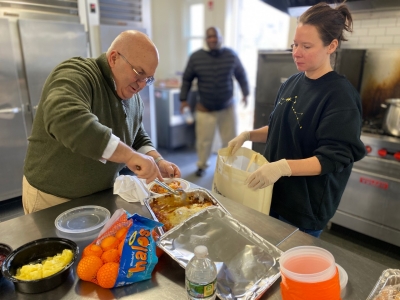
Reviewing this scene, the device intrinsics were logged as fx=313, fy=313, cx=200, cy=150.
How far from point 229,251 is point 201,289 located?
23 cm

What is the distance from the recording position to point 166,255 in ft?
3.45

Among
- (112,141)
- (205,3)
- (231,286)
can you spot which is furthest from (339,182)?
(205,3)

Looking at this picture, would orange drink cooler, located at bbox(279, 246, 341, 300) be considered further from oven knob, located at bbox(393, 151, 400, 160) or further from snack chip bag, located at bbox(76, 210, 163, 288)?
oven knob, located at bbox(393, 151, 400, 160)

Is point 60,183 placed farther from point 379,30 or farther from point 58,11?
point 379,30

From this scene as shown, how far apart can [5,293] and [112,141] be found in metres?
0.53

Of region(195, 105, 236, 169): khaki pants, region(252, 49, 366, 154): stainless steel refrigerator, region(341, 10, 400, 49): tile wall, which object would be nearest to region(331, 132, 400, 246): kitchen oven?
region(252, 49, 366, 154): stainless steel refrigerator

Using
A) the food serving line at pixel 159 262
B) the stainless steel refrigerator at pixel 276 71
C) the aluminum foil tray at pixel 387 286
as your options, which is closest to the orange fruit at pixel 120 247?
the food serving line at pixel 159 262

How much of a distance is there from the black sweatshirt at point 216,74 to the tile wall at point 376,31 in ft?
4.10

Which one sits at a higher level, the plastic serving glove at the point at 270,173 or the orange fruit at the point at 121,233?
the plastic serving glove at the point at 270,173

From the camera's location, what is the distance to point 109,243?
0.95 metres

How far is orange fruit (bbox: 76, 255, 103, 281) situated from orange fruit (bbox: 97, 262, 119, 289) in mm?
18

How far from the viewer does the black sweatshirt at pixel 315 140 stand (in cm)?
120

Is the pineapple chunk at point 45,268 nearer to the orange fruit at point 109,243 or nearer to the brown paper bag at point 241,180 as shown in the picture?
the orange fruit at point 109,243

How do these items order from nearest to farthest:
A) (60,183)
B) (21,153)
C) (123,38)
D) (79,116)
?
(79,116) < (123,38) < (60,183) < (21,153)
